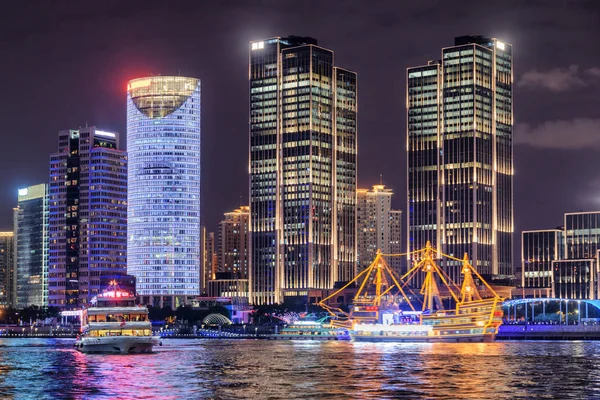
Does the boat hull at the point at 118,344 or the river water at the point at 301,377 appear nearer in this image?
the river water at the point at 301,377

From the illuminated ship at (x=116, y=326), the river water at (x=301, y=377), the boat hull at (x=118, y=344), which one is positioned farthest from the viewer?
the boat hull at (x=118, y=344)

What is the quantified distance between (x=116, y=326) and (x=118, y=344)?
3.06 meters

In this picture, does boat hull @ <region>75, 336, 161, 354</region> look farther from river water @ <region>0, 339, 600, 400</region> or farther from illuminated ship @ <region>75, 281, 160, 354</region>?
river water @ <region>0, 339, 600, 400</region>

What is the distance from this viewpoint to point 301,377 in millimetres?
138750

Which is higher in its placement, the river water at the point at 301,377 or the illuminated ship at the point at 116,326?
the illuminated ship at the point at 116,326

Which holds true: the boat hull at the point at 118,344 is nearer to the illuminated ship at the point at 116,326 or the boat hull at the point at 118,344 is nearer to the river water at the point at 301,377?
the illuminated ship at the point at 116,326

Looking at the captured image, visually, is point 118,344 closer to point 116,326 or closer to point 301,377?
point 116,326

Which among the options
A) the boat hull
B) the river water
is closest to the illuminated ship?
the boat hull

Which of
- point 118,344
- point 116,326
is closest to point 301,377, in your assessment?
point 116,326

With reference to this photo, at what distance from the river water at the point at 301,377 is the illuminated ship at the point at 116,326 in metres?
2.83

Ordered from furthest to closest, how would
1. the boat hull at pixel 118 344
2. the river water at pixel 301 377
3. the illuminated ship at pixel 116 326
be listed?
the boat hull at pixel 118 344 → the illuminated ship at pixel 116 326 → the river water at pixel 301 377

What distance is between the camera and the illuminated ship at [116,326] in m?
179

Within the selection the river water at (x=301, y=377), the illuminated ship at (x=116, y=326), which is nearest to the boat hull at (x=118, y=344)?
the illuminated ship at (x=116, y=326)

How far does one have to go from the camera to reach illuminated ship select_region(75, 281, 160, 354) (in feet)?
587
